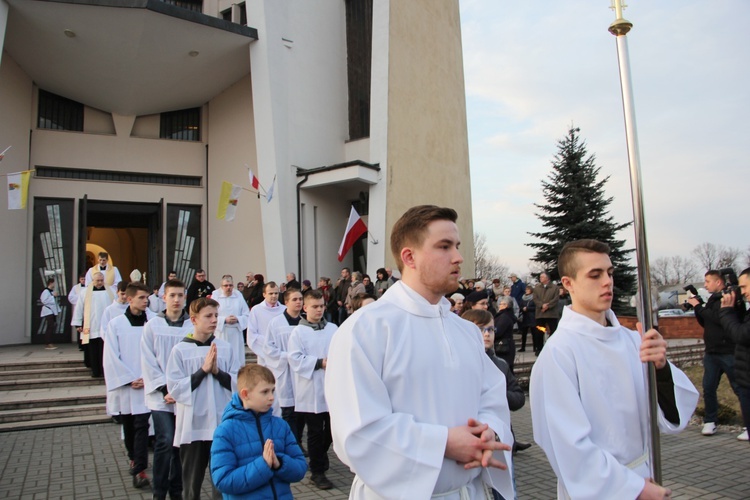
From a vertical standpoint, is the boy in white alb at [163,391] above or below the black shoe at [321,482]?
above

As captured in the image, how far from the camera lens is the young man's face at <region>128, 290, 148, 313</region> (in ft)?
21.7

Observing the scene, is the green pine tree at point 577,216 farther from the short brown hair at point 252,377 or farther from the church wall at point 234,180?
the short brown hair at point 252,377

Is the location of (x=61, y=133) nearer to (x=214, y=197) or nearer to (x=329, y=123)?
(x=214, y=197)

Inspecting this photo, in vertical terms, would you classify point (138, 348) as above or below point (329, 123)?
below

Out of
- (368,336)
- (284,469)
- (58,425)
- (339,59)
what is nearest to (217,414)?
(284,469)

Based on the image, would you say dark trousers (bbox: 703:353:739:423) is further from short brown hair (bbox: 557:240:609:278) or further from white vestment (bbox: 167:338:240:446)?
white vestment (bbox: 167:338:240:446)

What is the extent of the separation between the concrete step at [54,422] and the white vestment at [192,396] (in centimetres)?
542

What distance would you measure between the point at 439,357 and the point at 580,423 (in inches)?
34.2

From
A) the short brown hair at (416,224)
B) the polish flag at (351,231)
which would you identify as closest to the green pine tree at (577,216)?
the polish flag at (351,231)

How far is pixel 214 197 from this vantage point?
65.8 ft

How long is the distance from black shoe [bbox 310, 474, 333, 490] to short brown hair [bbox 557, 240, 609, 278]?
4062 millimetres

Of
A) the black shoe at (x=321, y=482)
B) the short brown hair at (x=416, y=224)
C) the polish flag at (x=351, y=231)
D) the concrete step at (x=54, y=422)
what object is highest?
the polish flag at (x=351, y=231)

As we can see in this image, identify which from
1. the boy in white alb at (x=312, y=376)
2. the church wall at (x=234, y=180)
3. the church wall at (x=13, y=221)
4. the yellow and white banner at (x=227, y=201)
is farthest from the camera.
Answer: the church wall at (x=234, y=180)

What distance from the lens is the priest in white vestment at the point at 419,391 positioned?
7.17 ft
